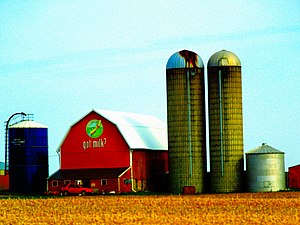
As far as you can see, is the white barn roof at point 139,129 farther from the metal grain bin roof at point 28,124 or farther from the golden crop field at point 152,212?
the golden crop field at point 152,212

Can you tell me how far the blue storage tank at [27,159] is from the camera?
72250mm

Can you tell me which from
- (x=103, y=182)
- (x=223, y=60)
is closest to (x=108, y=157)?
(x=103, y=182)

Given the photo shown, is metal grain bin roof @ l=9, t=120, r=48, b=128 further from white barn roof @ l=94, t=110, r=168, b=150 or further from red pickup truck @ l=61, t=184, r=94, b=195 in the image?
red pickup truck @ l=61, t=184, r=94, b=195

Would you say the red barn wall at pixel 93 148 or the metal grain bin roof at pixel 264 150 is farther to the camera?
the red barn wall at pixel 93 148

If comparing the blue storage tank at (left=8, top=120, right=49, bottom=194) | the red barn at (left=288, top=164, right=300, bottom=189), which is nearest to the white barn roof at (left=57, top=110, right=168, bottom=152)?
the blue storage tank at (left=8, top=120, right=49, bottom=194)

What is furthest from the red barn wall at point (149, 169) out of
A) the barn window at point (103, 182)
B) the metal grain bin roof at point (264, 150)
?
the metal grain bin roof at point (264, 150)

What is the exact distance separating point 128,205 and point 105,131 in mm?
23130

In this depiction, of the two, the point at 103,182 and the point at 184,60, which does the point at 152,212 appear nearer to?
the point at 103,182

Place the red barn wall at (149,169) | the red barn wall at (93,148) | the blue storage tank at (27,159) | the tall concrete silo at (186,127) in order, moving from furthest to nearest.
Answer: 1. the blue storage tank at (27,159)
2. the red barn wall at (93,148)
3. the red barn wall at (149,169)
4. the tall concrete silo at (186,127)

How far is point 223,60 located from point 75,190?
15.0 meters

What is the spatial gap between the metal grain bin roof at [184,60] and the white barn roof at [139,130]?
6.09 meters

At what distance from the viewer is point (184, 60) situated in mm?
68375

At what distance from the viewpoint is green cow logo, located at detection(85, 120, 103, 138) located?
70250mm

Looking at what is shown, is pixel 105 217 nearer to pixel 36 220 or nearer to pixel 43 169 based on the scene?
pixel 36 220
